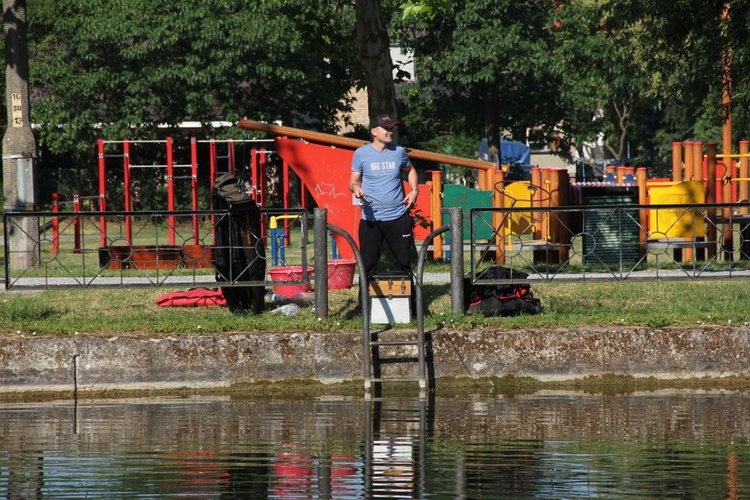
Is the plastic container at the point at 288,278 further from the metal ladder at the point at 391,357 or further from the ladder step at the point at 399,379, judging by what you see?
the ladder step at the point at 399,379

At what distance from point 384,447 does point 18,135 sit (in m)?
11.3

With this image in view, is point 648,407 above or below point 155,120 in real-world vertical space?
below

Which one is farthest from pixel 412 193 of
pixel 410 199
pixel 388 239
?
pixel 388 239

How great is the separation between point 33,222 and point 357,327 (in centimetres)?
792

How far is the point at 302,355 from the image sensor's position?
1191 cm

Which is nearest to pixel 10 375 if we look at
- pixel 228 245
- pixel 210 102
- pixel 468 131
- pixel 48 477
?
pixel 228 245

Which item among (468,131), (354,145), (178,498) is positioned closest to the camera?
(178,498)

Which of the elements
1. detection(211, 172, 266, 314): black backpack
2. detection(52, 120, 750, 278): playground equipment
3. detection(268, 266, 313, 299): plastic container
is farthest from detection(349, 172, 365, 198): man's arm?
detection(52, 120, 750, 278): playground equipment

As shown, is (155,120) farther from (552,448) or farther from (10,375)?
(552,448)

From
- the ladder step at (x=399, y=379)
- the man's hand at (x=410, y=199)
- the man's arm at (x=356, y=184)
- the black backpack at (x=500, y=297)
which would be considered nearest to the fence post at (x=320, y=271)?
the man's arm at (x=356, y=184)

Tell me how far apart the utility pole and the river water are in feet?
25.6

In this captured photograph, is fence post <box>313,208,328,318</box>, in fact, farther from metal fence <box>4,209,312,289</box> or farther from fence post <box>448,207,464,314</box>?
fence post <box>448,207,464,314</box>

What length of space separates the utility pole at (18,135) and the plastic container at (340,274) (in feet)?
19.5

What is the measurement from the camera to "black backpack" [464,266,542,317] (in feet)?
41.2
